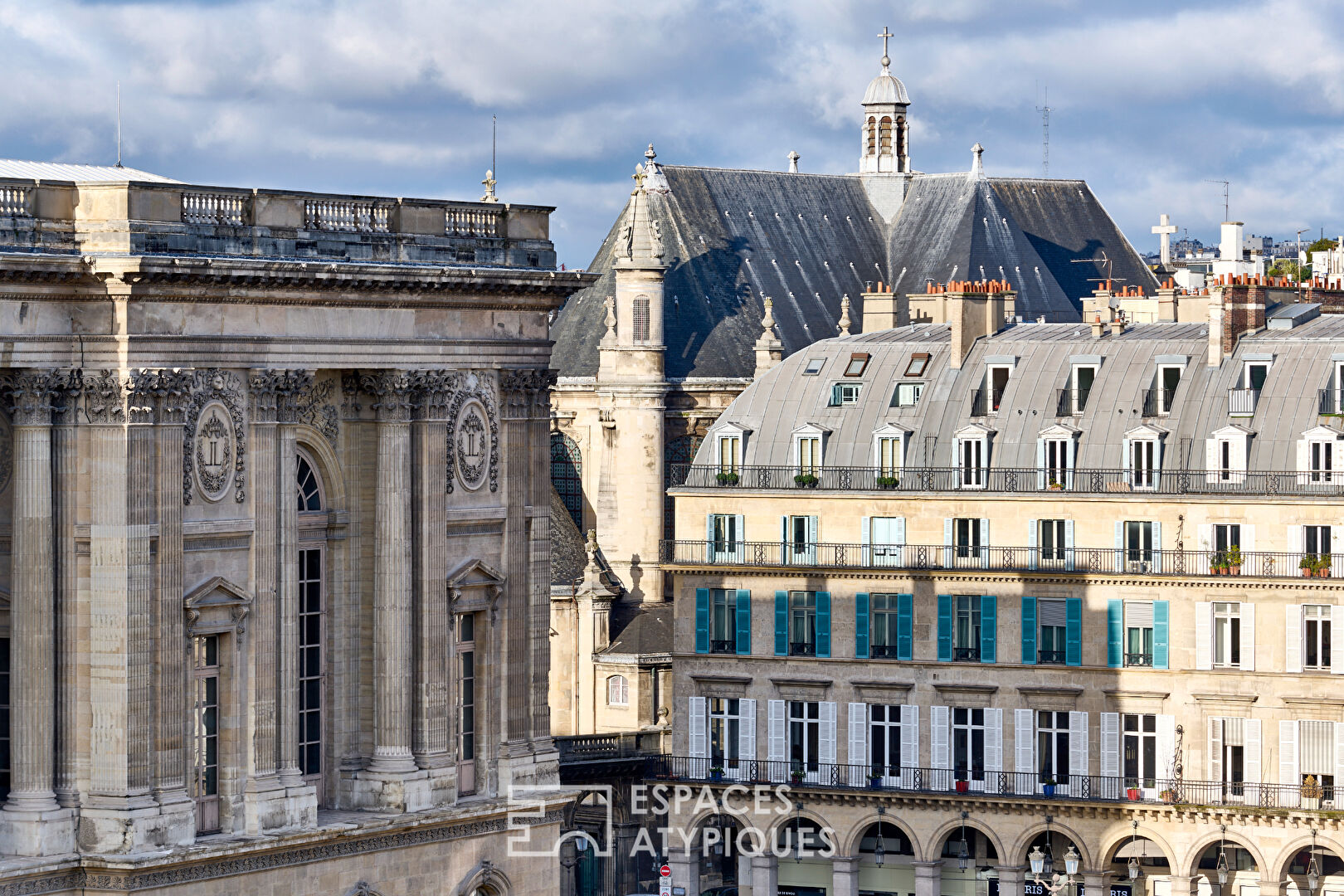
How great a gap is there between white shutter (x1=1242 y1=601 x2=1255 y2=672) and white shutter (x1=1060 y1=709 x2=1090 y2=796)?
5225 millimetres

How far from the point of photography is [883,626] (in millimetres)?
112250

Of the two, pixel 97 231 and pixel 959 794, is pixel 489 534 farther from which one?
pixel 959 794

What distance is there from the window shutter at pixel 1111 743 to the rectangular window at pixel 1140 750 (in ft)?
0.78

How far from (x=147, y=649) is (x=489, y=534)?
12.9m

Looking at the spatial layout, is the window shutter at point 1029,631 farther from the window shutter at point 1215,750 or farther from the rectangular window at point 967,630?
the window shutter at point 1215,750

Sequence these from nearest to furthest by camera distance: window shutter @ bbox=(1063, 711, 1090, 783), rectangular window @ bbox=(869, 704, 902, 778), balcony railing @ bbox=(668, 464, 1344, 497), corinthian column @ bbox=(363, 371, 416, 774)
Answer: corinthian column @ bbox=(363, 371, 416, 774) → balcony railing @ bbox=(668, 464, 1344, 497) → window shutter @ bbox=(1063, 711, 1090, 783) → rectangular window @ bbox=(869, 704, 902, 778)

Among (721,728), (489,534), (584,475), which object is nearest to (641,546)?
(584,475)

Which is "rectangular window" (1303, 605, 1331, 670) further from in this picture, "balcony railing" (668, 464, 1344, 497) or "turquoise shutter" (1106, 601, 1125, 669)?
"turquoise shutter" (1106, 601, 1125, 669)

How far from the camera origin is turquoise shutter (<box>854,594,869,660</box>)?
→ 368 feet

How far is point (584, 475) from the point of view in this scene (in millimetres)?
146000

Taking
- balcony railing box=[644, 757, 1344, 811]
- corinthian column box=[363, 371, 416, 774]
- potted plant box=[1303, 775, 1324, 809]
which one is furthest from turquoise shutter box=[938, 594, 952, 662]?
corinthian column box=[363, 371, 416, 774]

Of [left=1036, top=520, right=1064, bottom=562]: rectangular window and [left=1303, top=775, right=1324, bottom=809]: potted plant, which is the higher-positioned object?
[left=1036, top=520, right=1064, bottom=562]: rectangular window

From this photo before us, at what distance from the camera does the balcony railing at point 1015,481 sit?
108 m

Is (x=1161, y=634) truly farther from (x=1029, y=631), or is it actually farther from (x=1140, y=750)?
(x=1029, y=631)
